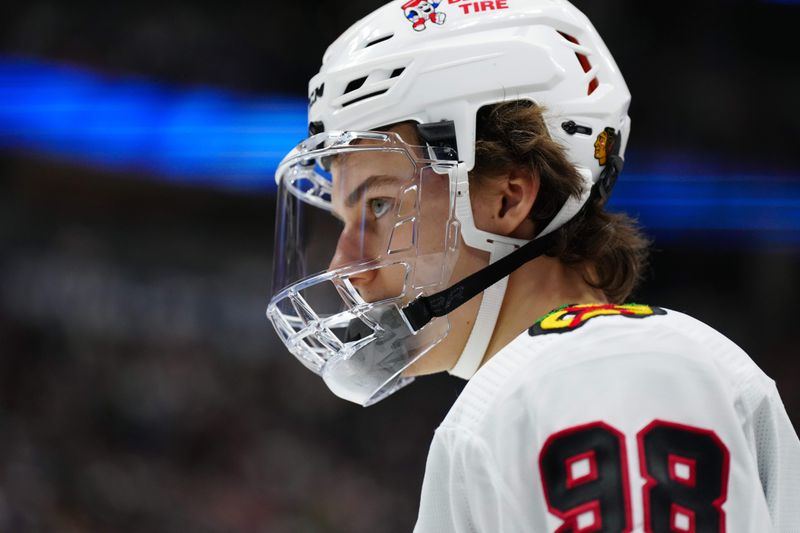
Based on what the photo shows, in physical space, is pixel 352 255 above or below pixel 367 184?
below

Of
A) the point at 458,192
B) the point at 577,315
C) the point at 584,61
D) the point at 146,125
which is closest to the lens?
the point at 577,315

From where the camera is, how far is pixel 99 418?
209 inches

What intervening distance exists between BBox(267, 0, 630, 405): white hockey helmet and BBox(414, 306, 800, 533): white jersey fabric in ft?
1.45

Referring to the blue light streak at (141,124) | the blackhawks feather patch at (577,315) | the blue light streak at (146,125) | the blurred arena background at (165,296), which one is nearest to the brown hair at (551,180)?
the blackhawks feather patch at (577,315)

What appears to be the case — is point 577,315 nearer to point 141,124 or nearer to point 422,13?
point 422,13

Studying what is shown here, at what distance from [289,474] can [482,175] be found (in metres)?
4.15

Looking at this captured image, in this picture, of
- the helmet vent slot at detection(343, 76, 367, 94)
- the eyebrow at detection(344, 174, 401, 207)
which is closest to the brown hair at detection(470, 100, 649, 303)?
the eyebrow at detection(344, 174, 401, 207)

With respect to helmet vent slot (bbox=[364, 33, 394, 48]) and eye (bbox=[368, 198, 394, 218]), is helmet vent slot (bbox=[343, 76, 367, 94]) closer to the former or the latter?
helmet vent slot (bbox=[364, 33, 394, 48])

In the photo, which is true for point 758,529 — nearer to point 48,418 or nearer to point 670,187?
point 670,187

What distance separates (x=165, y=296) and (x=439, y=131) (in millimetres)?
4320

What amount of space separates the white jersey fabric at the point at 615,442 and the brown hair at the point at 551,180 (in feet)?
1.57

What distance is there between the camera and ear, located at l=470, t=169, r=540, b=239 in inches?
62.2

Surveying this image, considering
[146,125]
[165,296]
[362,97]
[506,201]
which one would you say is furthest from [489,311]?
[146,125]

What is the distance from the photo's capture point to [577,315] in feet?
3.95
